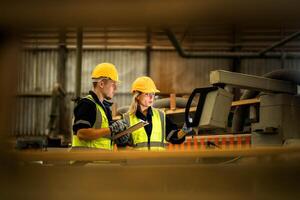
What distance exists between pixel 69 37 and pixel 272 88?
35.1 ft

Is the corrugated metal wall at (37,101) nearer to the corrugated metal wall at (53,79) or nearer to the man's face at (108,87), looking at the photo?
the corrugated metal wall at (53,79)

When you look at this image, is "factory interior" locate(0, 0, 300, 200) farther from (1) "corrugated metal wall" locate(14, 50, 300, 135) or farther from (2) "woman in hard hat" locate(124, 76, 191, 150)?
(1) "corrugated metal wall" locate(14, 50, 300, 135)

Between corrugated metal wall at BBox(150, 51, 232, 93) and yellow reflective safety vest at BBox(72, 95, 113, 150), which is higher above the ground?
corrugated metal wall at BBox(150, 51, 232, 93)

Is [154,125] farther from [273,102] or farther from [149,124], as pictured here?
[273,102]

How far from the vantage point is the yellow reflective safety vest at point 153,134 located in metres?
4.67

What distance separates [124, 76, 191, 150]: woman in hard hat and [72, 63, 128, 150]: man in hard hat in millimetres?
430

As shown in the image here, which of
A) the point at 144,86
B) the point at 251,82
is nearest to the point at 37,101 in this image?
the point at 144,86

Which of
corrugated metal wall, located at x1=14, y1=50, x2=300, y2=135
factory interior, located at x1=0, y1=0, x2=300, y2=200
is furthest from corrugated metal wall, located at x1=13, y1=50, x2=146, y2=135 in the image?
factory interior, located at x1=0, y1=0, x2=300, y2=200

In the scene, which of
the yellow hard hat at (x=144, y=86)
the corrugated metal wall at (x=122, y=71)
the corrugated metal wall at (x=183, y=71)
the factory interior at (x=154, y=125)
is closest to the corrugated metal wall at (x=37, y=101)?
the corrugated metal wall at (x=122, y=71)

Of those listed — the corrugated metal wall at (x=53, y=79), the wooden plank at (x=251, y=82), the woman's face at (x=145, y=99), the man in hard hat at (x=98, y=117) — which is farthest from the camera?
the corrugated metal wall at (x=53, y=79)

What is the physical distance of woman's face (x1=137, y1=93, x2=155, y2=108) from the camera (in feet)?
16.0

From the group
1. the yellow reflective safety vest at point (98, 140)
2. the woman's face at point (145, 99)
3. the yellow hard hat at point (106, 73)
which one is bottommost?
the yellow reflective safety vest at point (98, 140)

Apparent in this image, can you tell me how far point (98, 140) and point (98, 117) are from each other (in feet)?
0.65

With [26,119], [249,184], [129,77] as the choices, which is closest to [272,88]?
[249,184]
